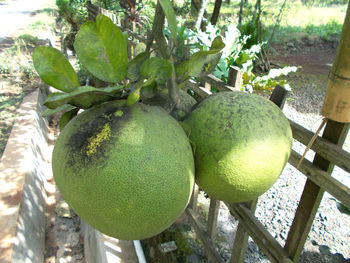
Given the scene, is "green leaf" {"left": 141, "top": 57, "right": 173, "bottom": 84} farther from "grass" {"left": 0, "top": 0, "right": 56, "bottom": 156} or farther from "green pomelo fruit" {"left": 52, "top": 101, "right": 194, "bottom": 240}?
"grass" {"left": 0, "top": 0, "right": 56, "bottom": 156}

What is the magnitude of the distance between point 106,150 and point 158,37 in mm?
270

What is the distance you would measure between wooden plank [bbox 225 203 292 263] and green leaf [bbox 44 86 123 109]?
0.99 m

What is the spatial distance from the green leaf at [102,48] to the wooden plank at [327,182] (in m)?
0.80

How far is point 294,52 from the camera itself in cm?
755

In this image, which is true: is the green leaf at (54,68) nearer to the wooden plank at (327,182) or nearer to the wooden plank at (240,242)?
the wooden plank at (327,182)

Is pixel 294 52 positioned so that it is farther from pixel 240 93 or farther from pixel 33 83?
pixel 240 93

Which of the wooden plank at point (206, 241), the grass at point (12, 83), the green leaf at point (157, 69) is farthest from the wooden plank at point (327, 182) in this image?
the grass at point (12, 83)

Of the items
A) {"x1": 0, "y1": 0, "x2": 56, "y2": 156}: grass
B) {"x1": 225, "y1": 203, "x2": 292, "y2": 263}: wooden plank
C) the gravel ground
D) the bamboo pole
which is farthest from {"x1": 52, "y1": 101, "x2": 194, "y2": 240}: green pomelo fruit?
{"x1": 0, "y1": 0, "x2": 56, "y2": 156}: grass

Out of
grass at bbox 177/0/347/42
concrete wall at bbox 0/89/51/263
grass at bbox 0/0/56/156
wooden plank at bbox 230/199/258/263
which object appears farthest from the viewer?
grass at bbox 177/0/347/42

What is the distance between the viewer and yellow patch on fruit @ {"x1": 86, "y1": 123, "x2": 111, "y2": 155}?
2.02ft

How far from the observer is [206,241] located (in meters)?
1.84

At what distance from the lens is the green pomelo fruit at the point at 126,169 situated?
592 mm

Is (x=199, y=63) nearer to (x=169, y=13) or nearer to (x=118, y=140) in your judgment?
(x=169, y=13)

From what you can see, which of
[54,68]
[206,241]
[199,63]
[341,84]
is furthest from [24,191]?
[341,84]
